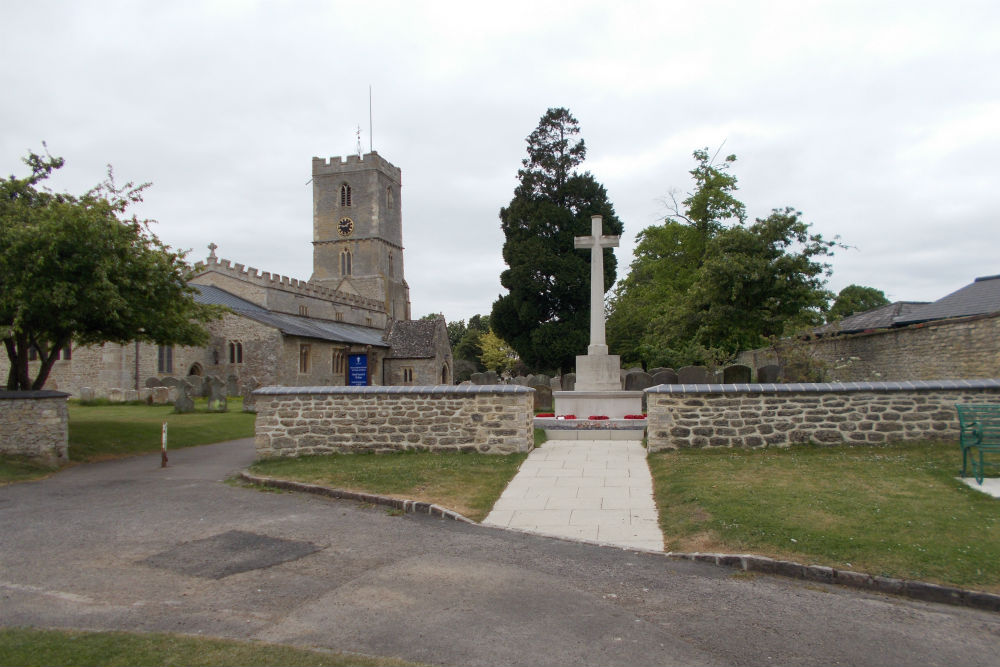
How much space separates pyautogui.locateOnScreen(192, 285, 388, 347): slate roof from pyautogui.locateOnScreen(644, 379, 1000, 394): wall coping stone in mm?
31690

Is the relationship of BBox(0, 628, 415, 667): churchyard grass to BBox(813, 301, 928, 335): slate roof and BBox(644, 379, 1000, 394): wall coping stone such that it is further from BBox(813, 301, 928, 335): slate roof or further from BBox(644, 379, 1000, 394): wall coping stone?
BBox(813, 301, 928, 335): slate roof

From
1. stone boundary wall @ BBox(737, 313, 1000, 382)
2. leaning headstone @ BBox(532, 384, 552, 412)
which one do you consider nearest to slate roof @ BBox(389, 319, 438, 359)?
leaning headstone @ BBox(532, 384, 552, 412)

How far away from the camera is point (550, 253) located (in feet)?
127

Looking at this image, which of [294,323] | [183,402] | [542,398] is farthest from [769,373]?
[294,323]

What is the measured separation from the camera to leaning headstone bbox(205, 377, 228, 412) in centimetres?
2536

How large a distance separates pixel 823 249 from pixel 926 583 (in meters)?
21.3

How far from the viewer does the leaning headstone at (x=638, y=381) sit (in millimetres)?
23328

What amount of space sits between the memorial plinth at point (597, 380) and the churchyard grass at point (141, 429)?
9592 mm

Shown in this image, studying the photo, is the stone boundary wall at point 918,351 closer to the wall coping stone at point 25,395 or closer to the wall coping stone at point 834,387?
Result: the wall coping stone at point 834,387

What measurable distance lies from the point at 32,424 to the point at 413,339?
4085cm

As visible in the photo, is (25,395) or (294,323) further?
(294,323)

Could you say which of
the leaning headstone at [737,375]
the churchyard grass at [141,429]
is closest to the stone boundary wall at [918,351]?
the leaning headstone at [737,375]

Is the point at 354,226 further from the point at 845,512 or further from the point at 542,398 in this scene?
the point at 845,512

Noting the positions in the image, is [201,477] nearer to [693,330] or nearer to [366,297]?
[693,330]
